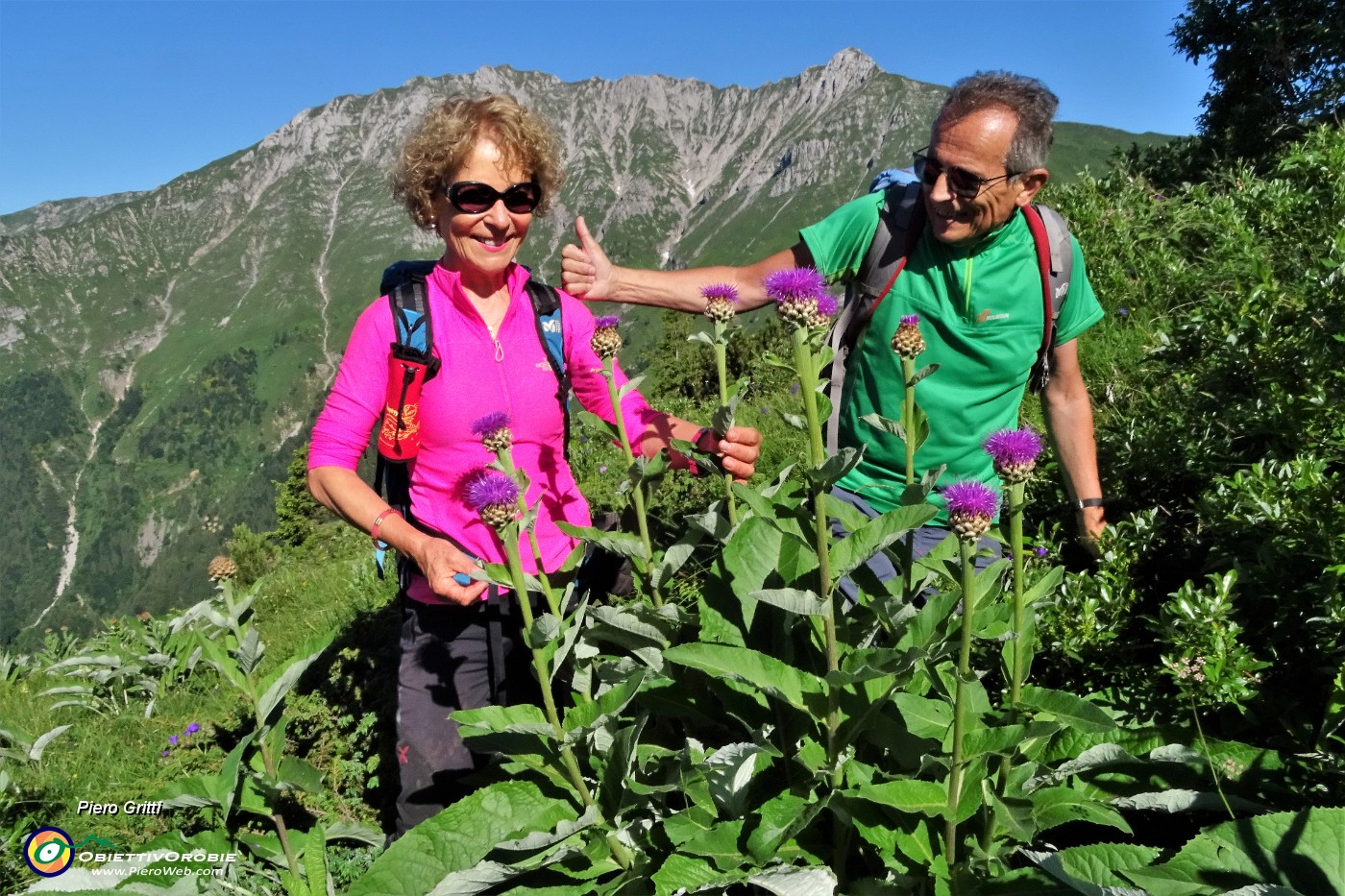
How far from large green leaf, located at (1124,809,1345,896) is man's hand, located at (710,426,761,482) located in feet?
5.39

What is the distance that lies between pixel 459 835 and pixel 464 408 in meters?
1.71

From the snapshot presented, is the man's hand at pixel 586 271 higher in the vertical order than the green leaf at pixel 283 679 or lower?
higher

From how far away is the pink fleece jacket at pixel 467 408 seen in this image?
374 centimetres

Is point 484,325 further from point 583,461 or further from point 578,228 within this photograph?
point 583,461

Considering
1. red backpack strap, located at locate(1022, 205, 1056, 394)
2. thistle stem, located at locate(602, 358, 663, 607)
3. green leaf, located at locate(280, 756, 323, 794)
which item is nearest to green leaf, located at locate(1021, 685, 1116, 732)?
thistle stem, located at locate(602, 358, 663, 607)

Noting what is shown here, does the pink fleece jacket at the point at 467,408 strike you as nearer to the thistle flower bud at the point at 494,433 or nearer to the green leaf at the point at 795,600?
the thistle flower bud at the point at 494,433

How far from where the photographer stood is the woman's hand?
3084mm

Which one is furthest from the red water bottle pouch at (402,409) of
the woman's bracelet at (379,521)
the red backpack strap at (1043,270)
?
the red backpack strap at (1043,270)

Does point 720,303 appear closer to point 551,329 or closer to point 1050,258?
point 551,329

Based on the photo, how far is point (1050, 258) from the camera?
164 inches

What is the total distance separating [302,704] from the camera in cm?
568

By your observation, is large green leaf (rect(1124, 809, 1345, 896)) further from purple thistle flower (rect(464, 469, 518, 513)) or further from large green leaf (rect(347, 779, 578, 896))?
purple thistle flower (rect(464, 469, 518, 513))

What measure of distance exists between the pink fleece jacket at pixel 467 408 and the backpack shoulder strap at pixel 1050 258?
1.98 m

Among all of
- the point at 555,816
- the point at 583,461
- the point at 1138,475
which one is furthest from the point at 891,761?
the point at 583,461
